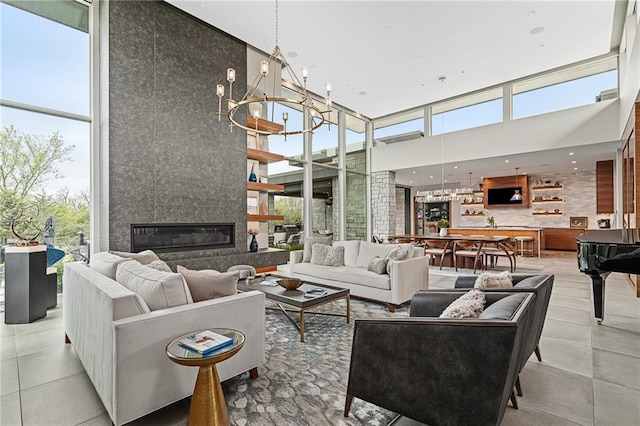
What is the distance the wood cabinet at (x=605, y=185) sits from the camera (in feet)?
27.6

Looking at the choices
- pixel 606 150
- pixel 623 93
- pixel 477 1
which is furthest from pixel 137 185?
pixel 606 150

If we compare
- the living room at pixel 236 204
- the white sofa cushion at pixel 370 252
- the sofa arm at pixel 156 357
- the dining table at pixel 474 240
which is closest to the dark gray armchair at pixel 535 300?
the living room at pixel 236 204

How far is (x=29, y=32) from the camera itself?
4004mm

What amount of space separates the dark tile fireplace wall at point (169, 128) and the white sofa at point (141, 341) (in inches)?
105

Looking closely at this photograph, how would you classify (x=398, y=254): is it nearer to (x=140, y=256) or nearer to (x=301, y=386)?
(x=301, y=386)

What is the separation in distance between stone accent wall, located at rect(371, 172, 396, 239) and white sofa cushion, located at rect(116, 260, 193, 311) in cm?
795

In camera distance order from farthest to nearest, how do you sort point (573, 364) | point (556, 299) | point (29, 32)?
point (556, 299) → point (29, 32) → point (573, 364)

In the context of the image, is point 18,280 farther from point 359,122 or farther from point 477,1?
point 359,122

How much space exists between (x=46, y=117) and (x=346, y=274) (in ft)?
14.8

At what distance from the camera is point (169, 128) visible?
5004mm

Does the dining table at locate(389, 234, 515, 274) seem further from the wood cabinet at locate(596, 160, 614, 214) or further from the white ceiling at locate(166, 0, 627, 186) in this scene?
the wood cabinet at locate(596, 160, 614, 214)

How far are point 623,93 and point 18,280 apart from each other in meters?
9.44

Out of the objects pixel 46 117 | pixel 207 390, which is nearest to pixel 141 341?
pixel 207 390

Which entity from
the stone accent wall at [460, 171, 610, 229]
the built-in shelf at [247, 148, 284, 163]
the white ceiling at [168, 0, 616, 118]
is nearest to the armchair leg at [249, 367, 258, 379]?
the built-in shelf at [247, 148, 284, 163]
